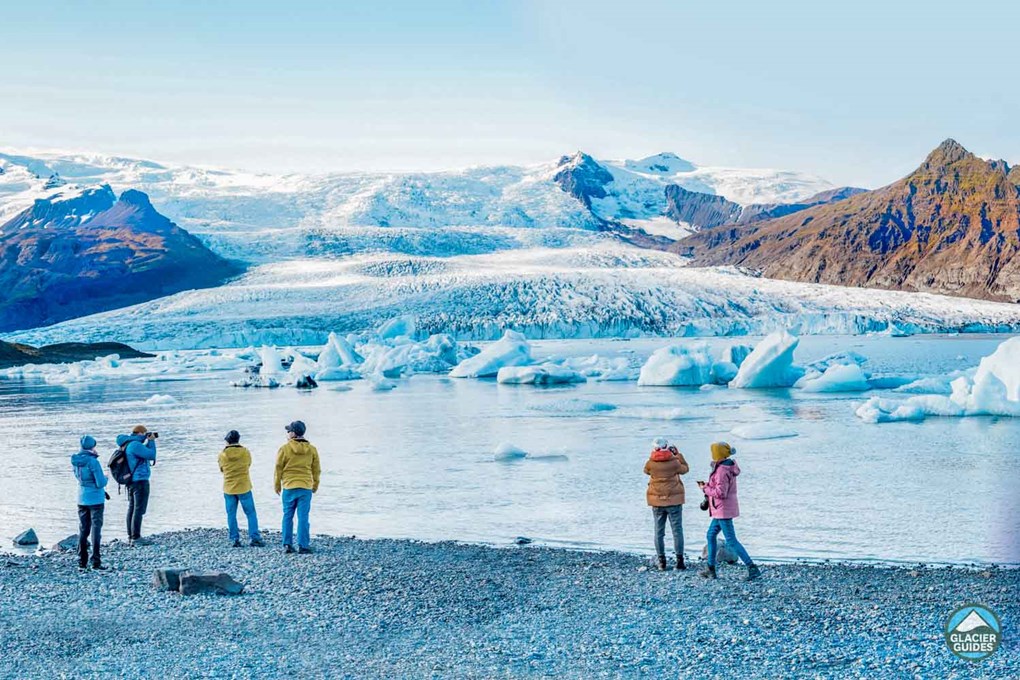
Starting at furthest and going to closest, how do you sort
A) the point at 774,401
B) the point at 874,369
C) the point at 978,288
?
the point at 978,288, the point at 874,369, the point at 774,401

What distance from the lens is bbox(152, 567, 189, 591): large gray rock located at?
8.55 meters

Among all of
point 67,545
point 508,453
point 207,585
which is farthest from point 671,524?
point 508,453

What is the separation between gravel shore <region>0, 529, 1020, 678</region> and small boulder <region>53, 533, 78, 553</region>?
22.2 inches

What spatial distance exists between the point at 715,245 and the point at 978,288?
53.3 m

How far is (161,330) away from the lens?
70.1 metres

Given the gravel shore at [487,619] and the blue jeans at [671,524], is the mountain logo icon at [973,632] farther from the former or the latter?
the blue jeans at [671,524]

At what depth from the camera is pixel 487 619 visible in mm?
7707

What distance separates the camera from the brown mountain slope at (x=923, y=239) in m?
124

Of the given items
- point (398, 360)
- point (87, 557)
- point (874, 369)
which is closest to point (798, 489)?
point (87, 557)

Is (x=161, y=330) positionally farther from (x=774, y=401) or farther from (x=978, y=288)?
(x=978, y=288)

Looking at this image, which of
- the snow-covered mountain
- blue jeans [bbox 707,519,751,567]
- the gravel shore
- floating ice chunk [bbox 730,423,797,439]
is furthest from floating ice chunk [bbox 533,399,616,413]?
the snow-covered mountain

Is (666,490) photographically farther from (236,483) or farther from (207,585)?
(236,483)

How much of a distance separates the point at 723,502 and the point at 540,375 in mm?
27985

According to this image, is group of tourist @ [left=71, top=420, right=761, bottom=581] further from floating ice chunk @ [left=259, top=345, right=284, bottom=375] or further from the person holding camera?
floating ice chunk @ [left=259, top=345, right=284, bottom=375]
